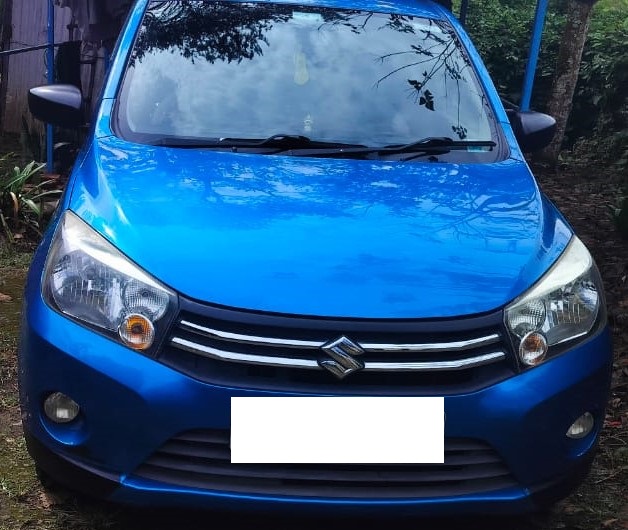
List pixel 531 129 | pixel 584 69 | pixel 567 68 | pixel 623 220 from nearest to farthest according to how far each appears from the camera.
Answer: pixel 531 129 → pixel 623 220 → pixel 567 68 → pixel 584 69

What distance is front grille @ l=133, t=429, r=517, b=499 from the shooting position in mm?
2080

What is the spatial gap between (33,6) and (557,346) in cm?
863

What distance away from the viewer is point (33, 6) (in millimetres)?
9445

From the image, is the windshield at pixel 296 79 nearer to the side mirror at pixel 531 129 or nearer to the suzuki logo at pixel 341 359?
the side mirror at pixel 531 129

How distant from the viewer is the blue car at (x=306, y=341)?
2066mm

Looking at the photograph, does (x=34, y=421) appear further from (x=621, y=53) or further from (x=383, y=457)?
(x=621, y=53)

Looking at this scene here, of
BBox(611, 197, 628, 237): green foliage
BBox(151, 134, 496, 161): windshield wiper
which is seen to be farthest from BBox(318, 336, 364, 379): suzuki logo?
BBox(611, 197, 628, 237): green foliage

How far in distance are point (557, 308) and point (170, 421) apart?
1.08 meters

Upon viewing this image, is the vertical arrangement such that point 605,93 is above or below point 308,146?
below

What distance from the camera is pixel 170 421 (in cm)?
204

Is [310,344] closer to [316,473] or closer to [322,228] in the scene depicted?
[316,473]

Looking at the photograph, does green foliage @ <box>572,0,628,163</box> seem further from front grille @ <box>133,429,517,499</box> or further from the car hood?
front grille @ <box>133,429,517,499</box>

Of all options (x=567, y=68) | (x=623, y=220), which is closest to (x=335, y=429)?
(x=623, y=220)

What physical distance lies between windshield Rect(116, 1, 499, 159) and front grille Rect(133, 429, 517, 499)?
124cm
